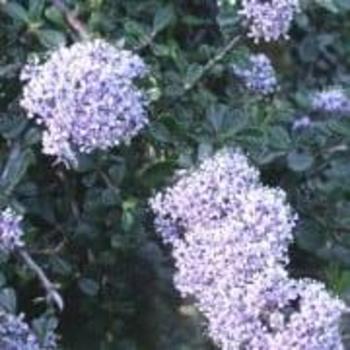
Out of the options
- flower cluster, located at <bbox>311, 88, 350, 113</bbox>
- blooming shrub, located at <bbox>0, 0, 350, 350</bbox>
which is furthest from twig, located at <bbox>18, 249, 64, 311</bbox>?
flower cluster, located at <bbox>311, 88, 350, 113</bbox>

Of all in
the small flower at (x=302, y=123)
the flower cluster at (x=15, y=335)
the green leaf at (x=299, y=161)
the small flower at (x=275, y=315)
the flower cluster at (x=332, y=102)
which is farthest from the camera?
the flower cluster at (x=332, y=102)

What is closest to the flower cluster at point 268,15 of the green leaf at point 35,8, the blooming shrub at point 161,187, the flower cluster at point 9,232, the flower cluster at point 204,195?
the blooming shrub at point 161,187

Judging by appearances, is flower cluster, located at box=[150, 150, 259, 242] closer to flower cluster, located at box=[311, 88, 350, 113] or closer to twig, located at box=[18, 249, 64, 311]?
twig, located at box=[18, 249, 64, 311]

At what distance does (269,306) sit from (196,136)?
1.51 feet

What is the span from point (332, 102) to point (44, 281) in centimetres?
73

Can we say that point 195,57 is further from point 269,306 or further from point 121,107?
point 269,306

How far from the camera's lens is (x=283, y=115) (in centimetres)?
228

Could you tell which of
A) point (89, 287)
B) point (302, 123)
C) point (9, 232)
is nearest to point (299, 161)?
point (302, 123)

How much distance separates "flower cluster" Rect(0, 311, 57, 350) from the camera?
181 cm

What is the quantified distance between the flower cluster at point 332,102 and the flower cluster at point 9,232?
0.70 metres

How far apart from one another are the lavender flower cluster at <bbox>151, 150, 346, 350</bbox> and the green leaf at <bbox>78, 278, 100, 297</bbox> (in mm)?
267

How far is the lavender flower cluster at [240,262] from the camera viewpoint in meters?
1.68

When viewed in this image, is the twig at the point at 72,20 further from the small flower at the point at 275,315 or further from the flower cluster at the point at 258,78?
the small flower at the point at 275,315

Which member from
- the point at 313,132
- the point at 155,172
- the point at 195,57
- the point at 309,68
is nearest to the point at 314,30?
the point at 309,68
